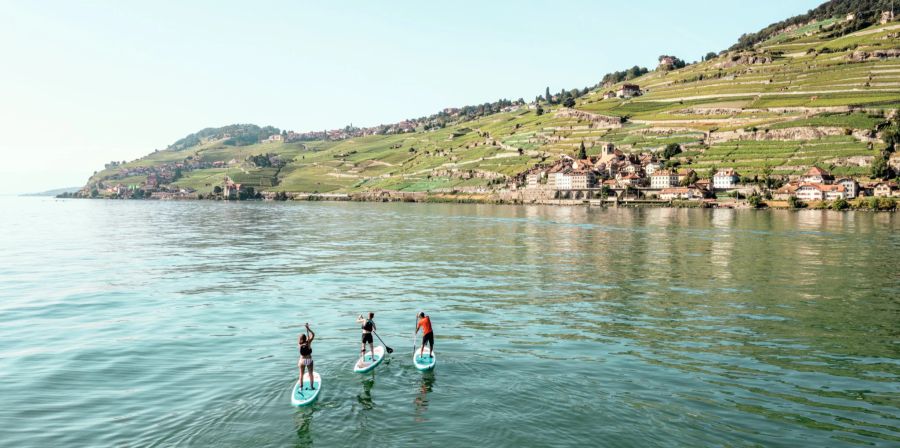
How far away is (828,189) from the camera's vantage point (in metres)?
162

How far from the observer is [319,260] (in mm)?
60219

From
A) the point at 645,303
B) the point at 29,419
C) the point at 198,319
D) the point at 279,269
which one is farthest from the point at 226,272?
the point at 645,303

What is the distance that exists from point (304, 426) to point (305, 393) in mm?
2261

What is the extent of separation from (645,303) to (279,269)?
34043mm

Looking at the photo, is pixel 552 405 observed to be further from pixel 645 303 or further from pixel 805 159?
pixel 805 159

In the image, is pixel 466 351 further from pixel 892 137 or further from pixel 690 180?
pixel 892 137

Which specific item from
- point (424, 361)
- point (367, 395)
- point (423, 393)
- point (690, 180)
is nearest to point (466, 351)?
point (424, 361)

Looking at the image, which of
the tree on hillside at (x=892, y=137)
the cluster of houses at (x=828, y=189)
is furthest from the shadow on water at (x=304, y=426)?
the tree on hillside at (x=892, y=137)

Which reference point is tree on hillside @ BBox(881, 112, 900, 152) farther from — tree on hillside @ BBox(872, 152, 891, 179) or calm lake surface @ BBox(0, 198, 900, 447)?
calm lake surface @ BBox(0, 198, 900, 447)

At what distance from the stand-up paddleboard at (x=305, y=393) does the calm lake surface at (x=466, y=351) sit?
0.40 m

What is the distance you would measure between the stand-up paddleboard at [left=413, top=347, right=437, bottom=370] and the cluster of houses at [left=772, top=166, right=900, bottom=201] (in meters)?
174

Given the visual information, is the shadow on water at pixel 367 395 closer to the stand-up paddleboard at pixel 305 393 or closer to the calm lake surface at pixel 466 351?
the calm lake surface at pixel 466 351

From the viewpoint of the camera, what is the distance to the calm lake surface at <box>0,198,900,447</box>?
1806 centimetres

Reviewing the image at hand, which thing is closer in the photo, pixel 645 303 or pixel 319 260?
pixel 645 303
